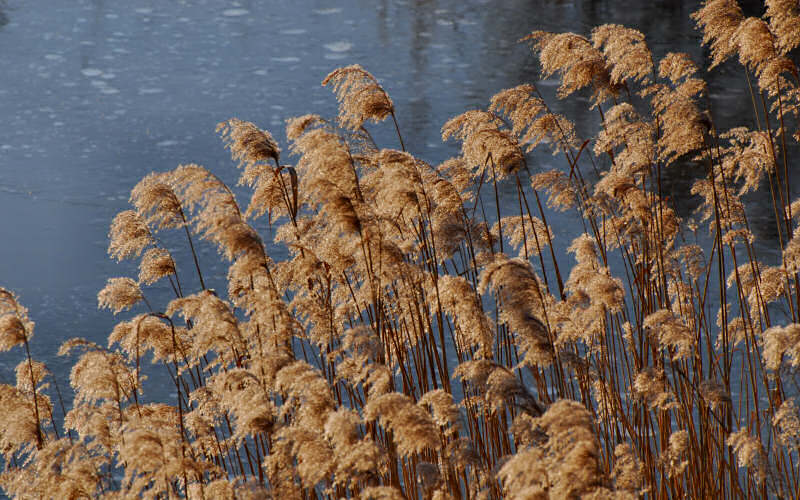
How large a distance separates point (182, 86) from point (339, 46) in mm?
1622

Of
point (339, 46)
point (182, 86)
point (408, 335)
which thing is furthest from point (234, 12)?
point (408, 335)

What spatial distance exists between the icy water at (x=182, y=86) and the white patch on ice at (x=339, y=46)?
0.03 m

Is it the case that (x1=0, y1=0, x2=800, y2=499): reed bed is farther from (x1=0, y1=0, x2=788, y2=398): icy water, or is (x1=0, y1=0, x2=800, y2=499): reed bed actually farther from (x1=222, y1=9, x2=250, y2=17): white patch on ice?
(x1=222, y1=9, x2=250, y2=17): white patch on ice

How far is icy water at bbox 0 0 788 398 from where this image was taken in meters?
4.50

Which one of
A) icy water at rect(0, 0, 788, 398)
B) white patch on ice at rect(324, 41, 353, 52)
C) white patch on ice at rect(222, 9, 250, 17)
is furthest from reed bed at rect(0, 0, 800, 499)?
white patch on ice at rect(222, 9, 250, 17)

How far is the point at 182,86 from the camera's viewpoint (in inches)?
273

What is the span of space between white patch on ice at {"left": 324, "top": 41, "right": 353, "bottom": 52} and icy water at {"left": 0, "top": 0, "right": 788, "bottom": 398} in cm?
3

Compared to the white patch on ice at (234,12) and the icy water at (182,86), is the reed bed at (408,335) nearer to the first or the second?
the icy water at (182,86)

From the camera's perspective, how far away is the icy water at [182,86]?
→ 14.8 feet

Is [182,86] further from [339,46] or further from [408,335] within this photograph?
[408,335]

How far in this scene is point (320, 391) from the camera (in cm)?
134

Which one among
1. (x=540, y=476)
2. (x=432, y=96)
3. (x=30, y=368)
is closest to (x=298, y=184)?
(x=30, y=368)

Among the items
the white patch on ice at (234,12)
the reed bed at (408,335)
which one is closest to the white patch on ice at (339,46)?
the white patch on ice at (234,12)

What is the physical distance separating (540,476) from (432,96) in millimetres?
5752
